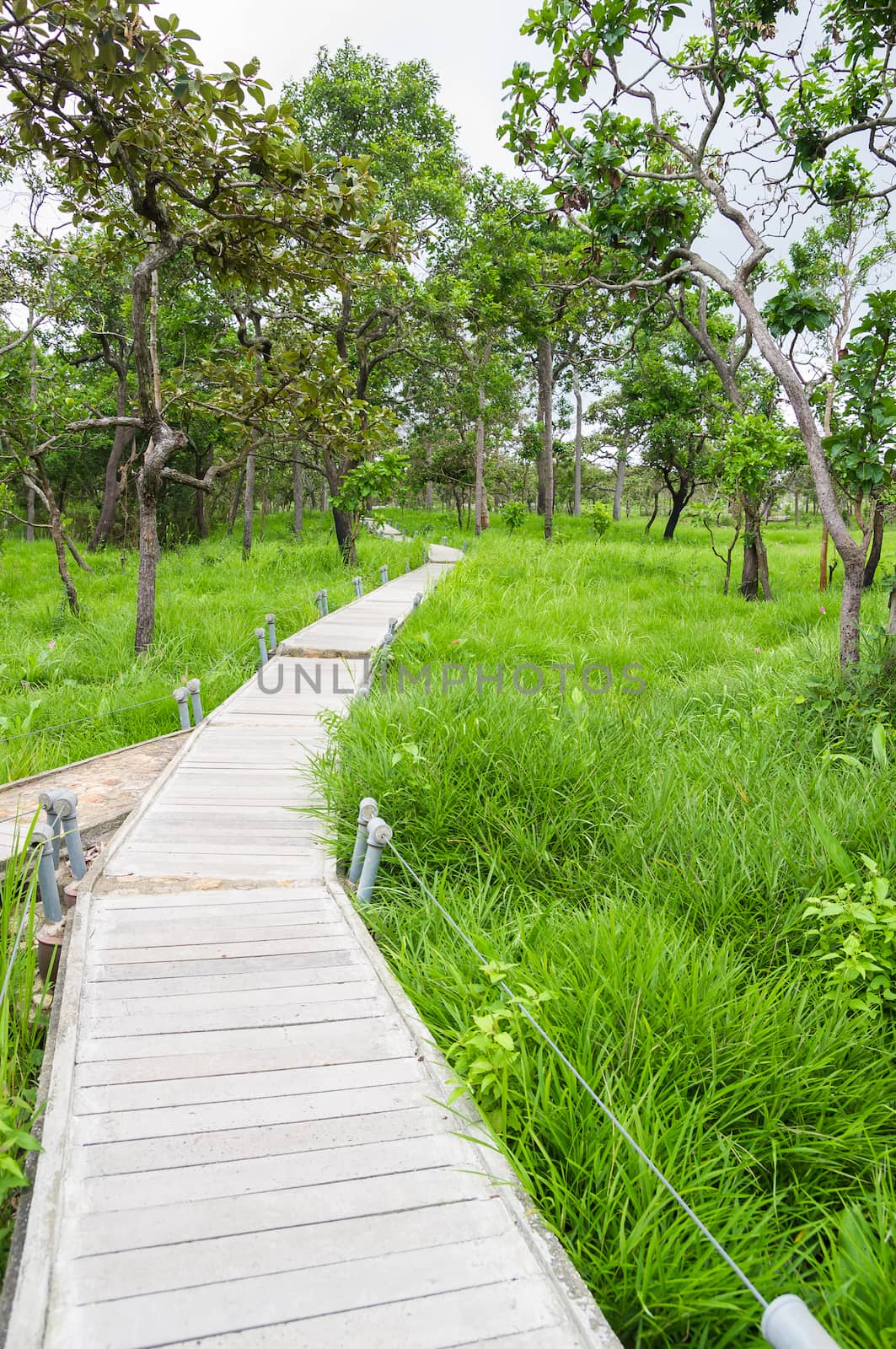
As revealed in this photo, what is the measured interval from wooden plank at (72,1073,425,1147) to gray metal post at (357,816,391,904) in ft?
3.18

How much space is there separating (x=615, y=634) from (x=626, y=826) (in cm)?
441

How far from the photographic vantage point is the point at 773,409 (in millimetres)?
14477

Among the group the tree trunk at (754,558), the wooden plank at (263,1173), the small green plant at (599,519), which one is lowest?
the wooden plank at (263,1173)

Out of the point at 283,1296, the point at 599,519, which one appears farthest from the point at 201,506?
the point at 283,1296

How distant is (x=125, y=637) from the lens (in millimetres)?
7578

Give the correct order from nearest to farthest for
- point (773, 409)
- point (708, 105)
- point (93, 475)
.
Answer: point (708, 105)
point (773, 409)
point (93, 475)

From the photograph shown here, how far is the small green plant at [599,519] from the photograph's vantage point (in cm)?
1980

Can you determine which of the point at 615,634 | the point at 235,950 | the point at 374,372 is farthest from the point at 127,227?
the point at 374,372

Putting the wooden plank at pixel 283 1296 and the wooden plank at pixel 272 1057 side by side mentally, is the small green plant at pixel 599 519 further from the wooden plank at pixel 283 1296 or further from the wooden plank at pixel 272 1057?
the wooden plank at pixel 283 1296

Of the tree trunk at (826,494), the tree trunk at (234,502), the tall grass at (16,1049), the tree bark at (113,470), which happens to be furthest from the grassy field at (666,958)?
the tree trunk at (234,502)

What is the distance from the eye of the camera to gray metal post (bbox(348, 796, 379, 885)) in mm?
2984

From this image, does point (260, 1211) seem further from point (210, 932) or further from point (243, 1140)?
point (210, 932)

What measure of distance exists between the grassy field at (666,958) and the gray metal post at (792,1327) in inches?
15.1

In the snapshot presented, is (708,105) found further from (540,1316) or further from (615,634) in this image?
(540,1316)
